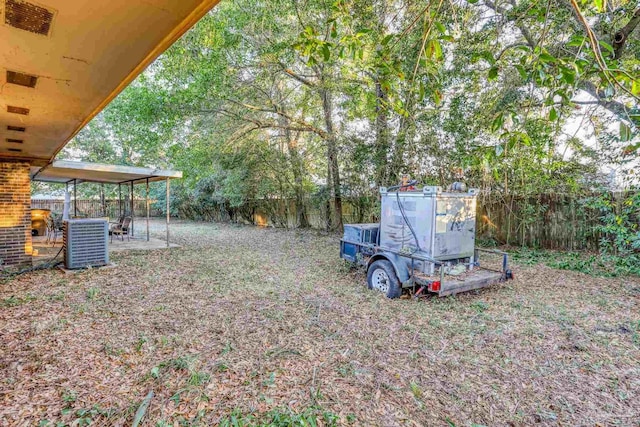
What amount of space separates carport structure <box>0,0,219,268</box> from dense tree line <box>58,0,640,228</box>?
1.01m

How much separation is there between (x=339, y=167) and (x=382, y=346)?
840cm

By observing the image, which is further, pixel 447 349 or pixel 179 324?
pixel 179 324

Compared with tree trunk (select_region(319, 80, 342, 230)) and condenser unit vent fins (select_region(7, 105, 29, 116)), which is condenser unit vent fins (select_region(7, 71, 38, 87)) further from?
tree trunk (select_region(319, 80, 342, 230))

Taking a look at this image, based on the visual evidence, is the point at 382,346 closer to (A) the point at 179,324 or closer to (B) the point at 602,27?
(A) the point at 179,324

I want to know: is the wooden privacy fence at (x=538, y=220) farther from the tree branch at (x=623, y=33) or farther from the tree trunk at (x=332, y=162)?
the tree branch at (x=623, y=33)

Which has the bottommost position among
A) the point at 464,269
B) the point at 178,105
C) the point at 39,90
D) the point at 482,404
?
the point at 482,404

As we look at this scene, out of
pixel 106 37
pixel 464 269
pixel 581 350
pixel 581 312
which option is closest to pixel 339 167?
pixel 464 269

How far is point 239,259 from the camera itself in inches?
298

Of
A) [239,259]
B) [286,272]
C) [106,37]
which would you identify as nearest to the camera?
[106,37]

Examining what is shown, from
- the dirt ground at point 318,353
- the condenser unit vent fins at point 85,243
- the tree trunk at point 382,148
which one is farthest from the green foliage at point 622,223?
the condenser unit vent fins at point 85,243

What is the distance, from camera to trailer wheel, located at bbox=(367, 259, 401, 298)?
182 inches

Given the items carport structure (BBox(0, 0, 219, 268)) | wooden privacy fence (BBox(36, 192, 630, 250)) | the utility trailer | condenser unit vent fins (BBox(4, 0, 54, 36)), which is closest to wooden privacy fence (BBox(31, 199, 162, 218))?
wooden privacy fence (BBox(36, 192, 630, 250))

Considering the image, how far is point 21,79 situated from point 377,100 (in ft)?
11.2

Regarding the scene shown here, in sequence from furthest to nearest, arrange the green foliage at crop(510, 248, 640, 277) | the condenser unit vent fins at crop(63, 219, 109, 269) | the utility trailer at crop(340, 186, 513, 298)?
the condenser unit vent fins at crop(63, 219, 109, 269), the green foliage at crop(510, 248, 640, 277), the utility trailer at crop(340, 186, 513, 298)
